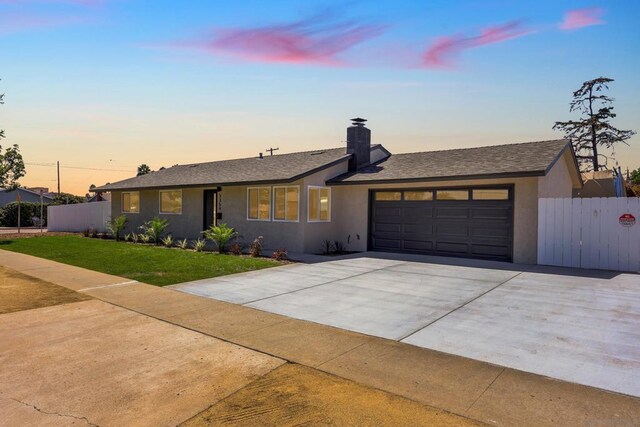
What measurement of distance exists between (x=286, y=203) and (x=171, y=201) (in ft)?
28.3

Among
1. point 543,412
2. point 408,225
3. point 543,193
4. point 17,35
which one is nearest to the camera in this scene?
point 543,412

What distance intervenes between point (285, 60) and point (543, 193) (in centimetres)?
940

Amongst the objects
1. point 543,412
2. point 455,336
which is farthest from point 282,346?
point 543,412

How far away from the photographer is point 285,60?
43.6 ft

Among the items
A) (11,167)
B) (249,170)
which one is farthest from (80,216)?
(249,170)

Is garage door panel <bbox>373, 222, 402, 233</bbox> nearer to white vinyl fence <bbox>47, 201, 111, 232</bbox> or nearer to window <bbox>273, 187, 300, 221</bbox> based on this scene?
window <bbox>273, 187, 300, 221</bbox>

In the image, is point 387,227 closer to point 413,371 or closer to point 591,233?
point 591,233

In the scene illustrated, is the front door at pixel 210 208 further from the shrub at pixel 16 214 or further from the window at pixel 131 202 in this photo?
the shrub at pixel 16 214

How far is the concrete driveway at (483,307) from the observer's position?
16.7 feet

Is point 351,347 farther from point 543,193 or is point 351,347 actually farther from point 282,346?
point 543,193

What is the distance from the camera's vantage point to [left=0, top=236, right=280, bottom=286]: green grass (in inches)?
427

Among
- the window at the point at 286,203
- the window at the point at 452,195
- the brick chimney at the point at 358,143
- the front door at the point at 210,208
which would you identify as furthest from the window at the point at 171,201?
the window at the point at 452,195

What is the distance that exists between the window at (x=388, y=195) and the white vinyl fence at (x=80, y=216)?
1979 centimetres

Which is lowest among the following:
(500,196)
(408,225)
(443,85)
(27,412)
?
(27,412)
